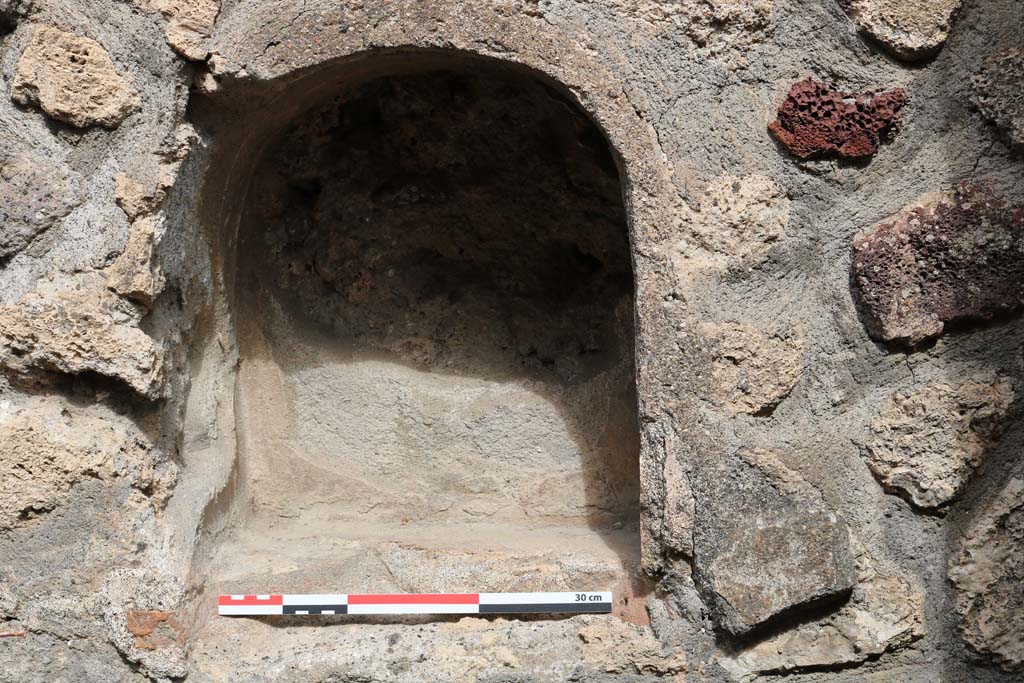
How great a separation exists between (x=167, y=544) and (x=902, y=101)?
1220 mm

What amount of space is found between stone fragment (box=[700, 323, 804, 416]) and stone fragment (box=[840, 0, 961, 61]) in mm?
430

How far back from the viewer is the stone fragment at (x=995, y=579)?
1.38 meters

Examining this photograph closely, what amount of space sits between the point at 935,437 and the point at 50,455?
1252mm

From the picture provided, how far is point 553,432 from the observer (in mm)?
1784

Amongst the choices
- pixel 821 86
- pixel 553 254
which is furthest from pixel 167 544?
pixel 821 86

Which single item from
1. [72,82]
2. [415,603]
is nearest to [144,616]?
[415,603]

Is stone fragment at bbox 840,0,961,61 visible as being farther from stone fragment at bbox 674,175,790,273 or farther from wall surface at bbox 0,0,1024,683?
stone fragment at bbox 674,175,790,273

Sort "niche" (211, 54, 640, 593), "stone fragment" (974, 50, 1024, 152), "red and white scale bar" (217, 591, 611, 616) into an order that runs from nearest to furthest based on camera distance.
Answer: "stone fragment" (974, 50, 1024, 152) → "red and white scale bar" (217, 591, 611, 616) → "niche" (211, 54, 640, 593)

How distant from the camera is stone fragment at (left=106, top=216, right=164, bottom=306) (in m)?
1.39

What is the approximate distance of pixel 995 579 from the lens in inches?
54.7

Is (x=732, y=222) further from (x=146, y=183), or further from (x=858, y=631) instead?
(x=146, y=183)

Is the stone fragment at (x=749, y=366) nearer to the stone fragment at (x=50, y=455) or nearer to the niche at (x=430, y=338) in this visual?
the niche at (x=430, y=338)

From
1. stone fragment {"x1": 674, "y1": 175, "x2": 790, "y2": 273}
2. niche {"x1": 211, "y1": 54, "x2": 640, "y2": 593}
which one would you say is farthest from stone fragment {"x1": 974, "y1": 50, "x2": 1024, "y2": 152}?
niche {"x1": 211, "y1": 54, "x2": 640, "y2": 593}

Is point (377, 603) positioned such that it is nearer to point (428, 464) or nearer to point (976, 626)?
point (428, 464)
